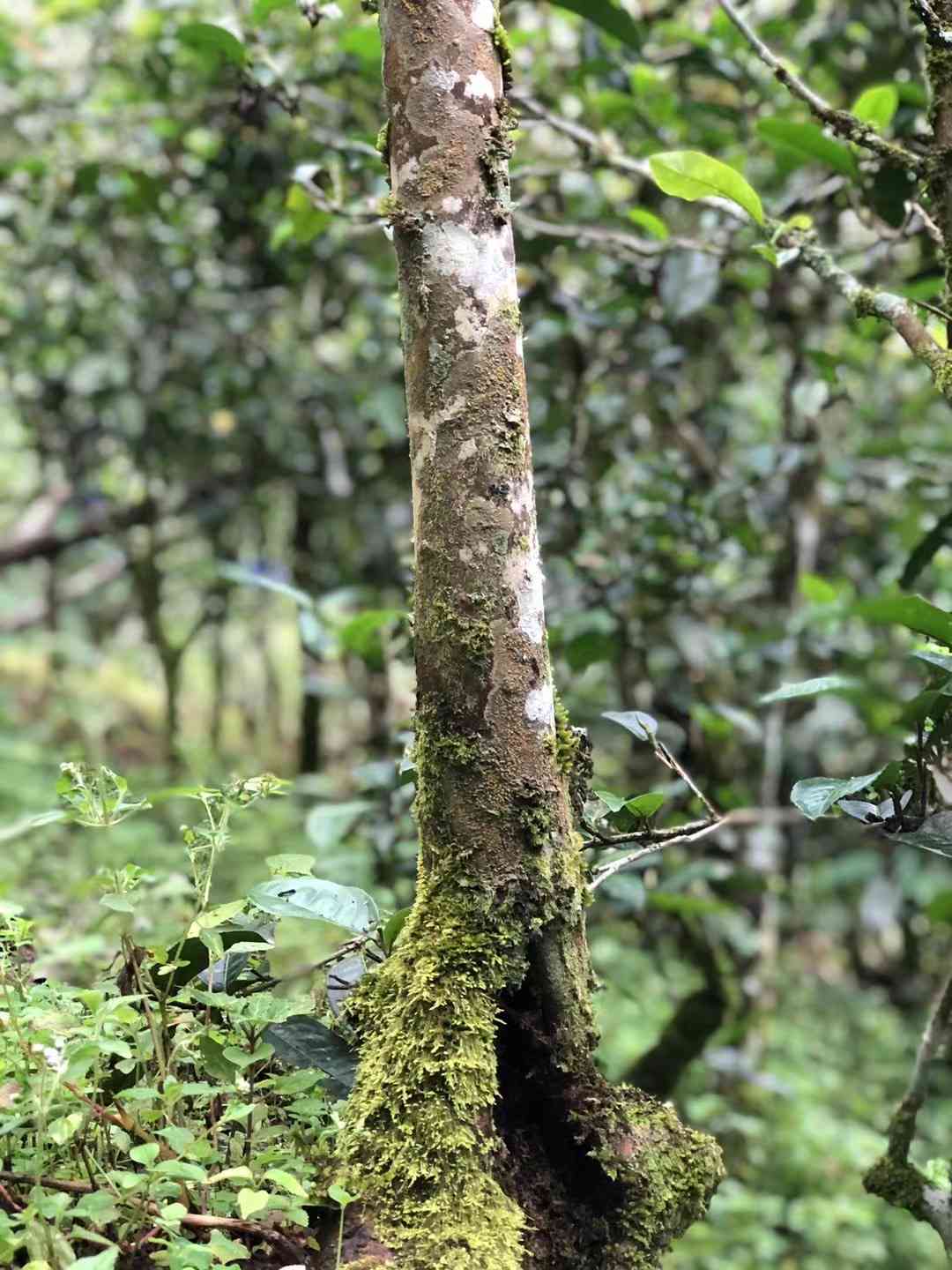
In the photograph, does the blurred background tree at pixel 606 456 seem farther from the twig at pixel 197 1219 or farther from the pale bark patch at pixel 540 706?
the pale bark patch at pixel 540 706

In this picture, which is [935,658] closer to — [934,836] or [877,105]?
[934,836]

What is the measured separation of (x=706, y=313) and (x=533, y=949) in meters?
2.54

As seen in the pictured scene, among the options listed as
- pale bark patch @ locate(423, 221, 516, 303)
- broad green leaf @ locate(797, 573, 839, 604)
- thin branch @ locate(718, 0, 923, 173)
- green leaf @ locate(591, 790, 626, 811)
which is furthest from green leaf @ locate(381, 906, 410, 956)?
broad green leaf @ locate(797, 573, 839, 604)

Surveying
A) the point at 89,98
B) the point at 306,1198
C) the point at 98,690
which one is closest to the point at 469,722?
the point at 306,1198

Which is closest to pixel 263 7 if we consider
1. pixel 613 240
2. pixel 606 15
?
pixel 606 15

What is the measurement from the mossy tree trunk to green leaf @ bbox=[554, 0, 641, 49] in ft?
2.66

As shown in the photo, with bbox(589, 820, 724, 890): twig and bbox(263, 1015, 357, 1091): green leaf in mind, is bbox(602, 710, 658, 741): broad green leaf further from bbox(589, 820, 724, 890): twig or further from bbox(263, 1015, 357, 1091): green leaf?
bbox(263, 1015, 357, 1091): green leaf

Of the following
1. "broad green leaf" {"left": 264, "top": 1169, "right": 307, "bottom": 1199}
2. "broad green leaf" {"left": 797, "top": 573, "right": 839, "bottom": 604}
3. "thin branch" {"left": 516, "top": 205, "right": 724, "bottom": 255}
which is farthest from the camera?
"broad green leaf" {"left": 797, "top": 573, "right": 839, "bottom": 604}

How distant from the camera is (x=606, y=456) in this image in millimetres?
2773

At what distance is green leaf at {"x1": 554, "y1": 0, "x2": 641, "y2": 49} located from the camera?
1.87 metres

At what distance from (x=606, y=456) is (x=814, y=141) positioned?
1.10 m

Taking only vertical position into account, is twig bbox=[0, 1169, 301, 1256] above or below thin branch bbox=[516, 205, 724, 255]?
below

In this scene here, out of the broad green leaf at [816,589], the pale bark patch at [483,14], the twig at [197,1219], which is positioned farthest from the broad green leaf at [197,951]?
the broad green leaf at [816,589]

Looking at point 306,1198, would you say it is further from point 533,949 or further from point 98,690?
point 98,690
